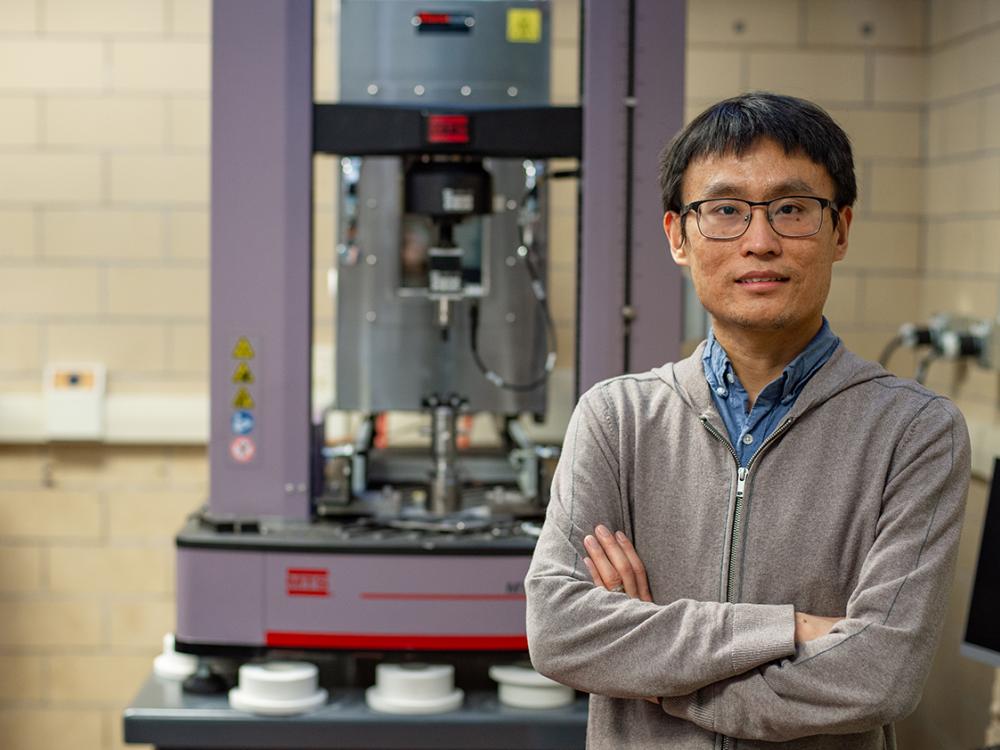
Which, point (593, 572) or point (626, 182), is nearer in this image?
point (593, 572)

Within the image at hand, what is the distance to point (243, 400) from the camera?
92.1 inches

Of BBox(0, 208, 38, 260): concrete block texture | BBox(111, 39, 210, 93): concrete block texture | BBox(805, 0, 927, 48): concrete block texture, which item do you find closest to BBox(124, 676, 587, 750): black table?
BBox(0, 208, 38, 260): concrete block texture

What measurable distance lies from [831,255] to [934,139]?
2097mm

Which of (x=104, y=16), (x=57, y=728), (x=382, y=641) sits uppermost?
(x=104, y=16)

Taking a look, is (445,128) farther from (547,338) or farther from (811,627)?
(811,627)

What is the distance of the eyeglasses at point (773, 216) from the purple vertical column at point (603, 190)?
35.0 inches

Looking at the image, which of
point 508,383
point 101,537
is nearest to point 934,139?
point 508,383

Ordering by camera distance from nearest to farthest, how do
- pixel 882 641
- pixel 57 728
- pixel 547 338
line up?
pixel 882 641, pixel 547 338, pixel 57 728

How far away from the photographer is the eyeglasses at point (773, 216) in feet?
4.59

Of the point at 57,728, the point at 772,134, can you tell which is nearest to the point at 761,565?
the point at 772,134

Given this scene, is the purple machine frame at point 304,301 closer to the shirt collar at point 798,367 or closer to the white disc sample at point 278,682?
the white disc sample at point 278,682

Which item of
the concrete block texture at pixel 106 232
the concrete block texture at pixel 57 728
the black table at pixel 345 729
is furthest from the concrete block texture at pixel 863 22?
the concrete block texture at pixel 57 728

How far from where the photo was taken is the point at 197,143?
340 cm

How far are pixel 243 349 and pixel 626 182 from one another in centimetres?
72
